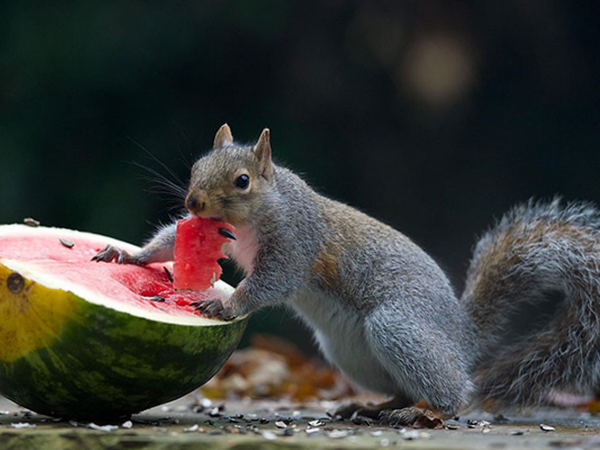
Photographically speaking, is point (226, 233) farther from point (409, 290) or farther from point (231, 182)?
point (409, 290)

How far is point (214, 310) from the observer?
2242 mm

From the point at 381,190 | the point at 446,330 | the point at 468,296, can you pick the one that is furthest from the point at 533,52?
the point at 446,330

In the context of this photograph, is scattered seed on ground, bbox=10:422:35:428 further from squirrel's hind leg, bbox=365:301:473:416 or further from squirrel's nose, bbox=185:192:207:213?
squirrel's hind leg, bbox=365:301:473:416

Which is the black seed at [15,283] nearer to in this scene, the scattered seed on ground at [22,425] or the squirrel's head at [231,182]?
the scattered seed on ground at [22,425]

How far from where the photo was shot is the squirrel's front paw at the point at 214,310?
223 cm

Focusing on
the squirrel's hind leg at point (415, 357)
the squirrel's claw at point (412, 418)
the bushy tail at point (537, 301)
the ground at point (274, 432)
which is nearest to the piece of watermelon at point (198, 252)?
the ground at point (274, 432)

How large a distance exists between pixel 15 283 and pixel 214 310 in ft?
1.76

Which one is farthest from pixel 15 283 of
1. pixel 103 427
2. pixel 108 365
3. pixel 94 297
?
pixel 103 427

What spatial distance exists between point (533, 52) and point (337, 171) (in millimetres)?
1298

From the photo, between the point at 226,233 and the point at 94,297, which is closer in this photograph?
the point at 94,297

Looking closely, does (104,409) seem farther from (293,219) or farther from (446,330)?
(446,330)

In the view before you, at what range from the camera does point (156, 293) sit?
2451 millimetres

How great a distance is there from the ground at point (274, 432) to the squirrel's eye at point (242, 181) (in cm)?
70

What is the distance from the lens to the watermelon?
195 centimetres
